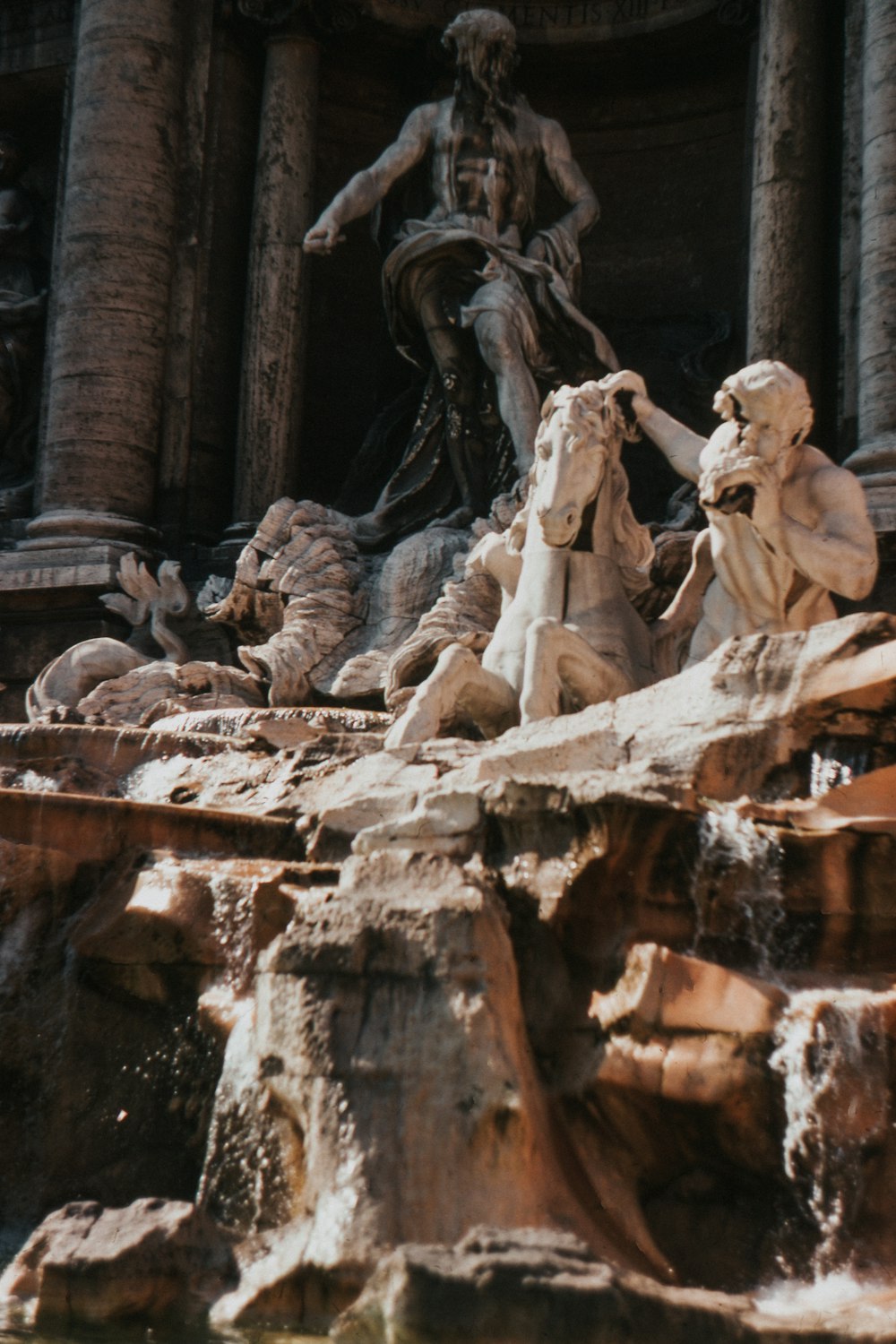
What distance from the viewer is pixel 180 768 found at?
780 centimetres

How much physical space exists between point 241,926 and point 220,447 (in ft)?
25.4

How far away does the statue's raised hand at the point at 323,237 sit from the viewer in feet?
38.7

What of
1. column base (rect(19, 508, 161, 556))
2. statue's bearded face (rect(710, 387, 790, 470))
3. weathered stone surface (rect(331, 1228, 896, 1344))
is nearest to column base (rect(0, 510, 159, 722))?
column base (rect(19, 508, 161, 556))

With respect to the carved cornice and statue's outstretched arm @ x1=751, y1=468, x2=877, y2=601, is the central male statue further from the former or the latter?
statue's outstretched arm @ x1=751, y1=468, x2=877, y2=601

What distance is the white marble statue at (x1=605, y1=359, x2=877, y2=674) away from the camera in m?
7.50

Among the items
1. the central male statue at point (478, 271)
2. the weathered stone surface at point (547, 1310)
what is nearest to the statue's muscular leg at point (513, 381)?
the central male statue at point (478, 271)

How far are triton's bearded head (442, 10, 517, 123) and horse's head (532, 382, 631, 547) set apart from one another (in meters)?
4.34

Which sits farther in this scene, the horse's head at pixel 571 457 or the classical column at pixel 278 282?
the classical column at pixel 278 282

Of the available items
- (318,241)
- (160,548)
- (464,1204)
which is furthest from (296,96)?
(464,1204)

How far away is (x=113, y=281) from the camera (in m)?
12.5

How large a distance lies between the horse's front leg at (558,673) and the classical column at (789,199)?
4.37 m

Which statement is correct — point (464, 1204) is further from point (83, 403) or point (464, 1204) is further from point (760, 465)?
point (83, 403)

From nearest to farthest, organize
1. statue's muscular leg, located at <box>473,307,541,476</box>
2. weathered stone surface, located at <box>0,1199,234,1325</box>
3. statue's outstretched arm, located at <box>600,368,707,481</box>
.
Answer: weathered stone surface, located at <box>0,1199,234,1325</box>
statue's outstretched arm, located at <box>600,368,707,481</box>
statue's muscular leg, located at <box>473,307,541,476</box>

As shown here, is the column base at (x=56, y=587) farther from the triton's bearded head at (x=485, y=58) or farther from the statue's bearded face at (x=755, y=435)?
the statue's bearded face at (x=755, y=435)
